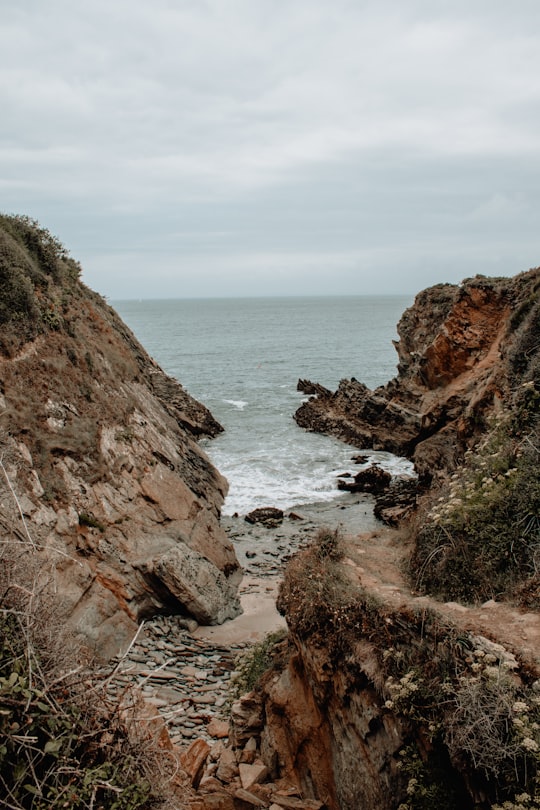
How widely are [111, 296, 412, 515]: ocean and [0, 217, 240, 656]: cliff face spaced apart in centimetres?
695

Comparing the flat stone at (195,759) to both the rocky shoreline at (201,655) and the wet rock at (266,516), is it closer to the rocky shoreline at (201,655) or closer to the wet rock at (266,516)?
the rocky shoreline at (201,655)

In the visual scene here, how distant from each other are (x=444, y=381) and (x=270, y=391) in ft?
86.3

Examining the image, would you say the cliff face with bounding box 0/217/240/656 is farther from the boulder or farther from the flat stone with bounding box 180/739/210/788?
the flat stone with bounding box 180/739/210/788

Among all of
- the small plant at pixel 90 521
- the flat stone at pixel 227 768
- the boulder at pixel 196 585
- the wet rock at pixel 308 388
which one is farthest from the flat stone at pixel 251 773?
the wet rock at pixel 308 388

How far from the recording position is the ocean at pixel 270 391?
78.7 feet

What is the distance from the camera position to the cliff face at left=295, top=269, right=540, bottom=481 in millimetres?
15172

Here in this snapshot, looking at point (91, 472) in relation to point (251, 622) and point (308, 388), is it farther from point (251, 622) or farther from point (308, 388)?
point (308, 388)

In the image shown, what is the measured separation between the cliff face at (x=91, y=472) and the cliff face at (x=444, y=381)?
6708 mm

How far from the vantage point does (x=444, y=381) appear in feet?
70.6

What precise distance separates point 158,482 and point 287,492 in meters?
10.00

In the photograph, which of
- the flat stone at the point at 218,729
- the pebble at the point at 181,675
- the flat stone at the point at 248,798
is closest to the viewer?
the flat stone at the point at 248,798

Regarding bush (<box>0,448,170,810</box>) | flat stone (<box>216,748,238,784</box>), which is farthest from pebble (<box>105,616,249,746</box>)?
bush (<box>0,448,170,810</box>)

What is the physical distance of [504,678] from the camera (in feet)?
15.7

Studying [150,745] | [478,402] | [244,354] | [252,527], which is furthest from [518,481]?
[244,354]
